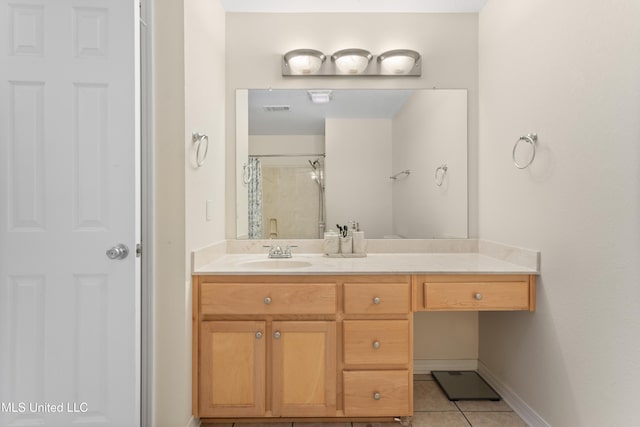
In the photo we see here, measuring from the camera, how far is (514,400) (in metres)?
2.09

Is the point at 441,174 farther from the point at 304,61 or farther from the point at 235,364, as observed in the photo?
the point at 235,364

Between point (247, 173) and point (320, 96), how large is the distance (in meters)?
0.73

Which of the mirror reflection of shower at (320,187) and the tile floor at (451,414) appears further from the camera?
the mirror reflection of shower at (320,187)

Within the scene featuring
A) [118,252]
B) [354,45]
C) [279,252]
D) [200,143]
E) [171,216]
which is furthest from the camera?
[354,45]

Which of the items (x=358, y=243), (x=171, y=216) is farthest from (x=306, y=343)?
(x=171, y=216)

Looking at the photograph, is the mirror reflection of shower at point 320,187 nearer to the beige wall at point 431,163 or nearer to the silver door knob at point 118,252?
the beige wall at point 431,163

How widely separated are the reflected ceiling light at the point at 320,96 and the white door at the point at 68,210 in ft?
4.02

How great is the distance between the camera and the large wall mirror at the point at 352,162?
8.29ft

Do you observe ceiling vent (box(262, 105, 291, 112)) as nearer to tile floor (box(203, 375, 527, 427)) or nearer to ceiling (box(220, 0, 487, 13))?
ceiling (box(220, 0, 487, 13))

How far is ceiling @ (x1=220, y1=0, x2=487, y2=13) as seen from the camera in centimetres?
240

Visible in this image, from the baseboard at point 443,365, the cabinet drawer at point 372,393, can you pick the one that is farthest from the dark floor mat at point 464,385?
the cabinet drawer at point 372,393

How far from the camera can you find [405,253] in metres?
2.54

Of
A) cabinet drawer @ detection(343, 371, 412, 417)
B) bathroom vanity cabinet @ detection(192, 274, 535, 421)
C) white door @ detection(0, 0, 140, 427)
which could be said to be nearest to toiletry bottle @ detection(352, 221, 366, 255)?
bathroom vanity cabinet @ detection(192, 274, 535, 421)

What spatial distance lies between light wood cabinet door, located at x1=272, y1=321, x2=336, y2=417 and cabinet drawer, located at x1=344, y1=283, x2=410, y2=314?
0.50ft
